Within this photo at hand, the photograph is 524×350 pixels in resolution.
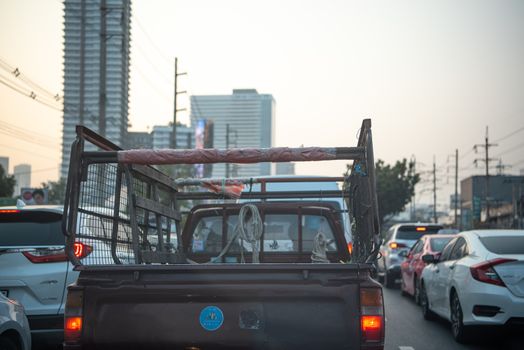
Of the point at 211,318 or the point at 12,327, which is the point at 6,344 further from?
the point at 211,318

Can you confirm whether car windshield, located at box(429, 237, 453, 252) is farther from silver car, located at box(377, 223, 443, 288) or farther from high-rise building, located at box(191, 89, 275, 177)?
high-rise building, located at box(191, 89, 275, 177)

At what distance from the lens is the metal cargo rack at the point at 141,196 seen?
4.81m

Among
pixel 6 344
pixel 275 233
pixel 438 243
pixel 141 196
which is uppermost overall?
pixel 141 196

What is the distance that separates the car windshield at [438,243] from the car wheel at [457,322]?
5052 mm

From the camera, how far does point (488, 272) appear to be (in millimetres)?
8641

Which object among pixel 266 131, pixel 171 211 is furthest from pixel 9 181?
pixel 266 131

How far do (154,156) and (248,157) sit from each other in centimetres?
68

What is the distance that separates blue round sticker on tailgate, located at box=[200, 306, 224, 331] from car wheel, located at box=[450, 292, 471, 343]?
5459 millimetres

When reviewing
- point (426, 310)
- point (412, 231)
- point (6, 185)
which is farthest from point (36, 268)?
point (6, 185)

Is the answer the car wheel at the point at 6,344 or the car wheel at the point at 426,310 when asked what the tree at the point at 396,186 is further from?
the car wheel at the point at 6,344

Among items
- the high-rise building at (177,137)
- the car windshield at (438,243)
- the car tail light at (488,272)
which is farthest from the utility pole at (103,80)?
the high-rise building at (177,137)

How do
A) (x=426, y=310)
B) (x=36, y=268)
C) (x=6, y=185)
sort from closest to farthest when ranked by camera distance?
(x=36, y=268) → (x=426, y=310) → (x=6, y=185)

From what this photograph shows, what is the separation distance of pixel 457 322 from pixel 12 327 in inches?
238

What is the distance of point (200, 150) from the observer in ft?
16.5
